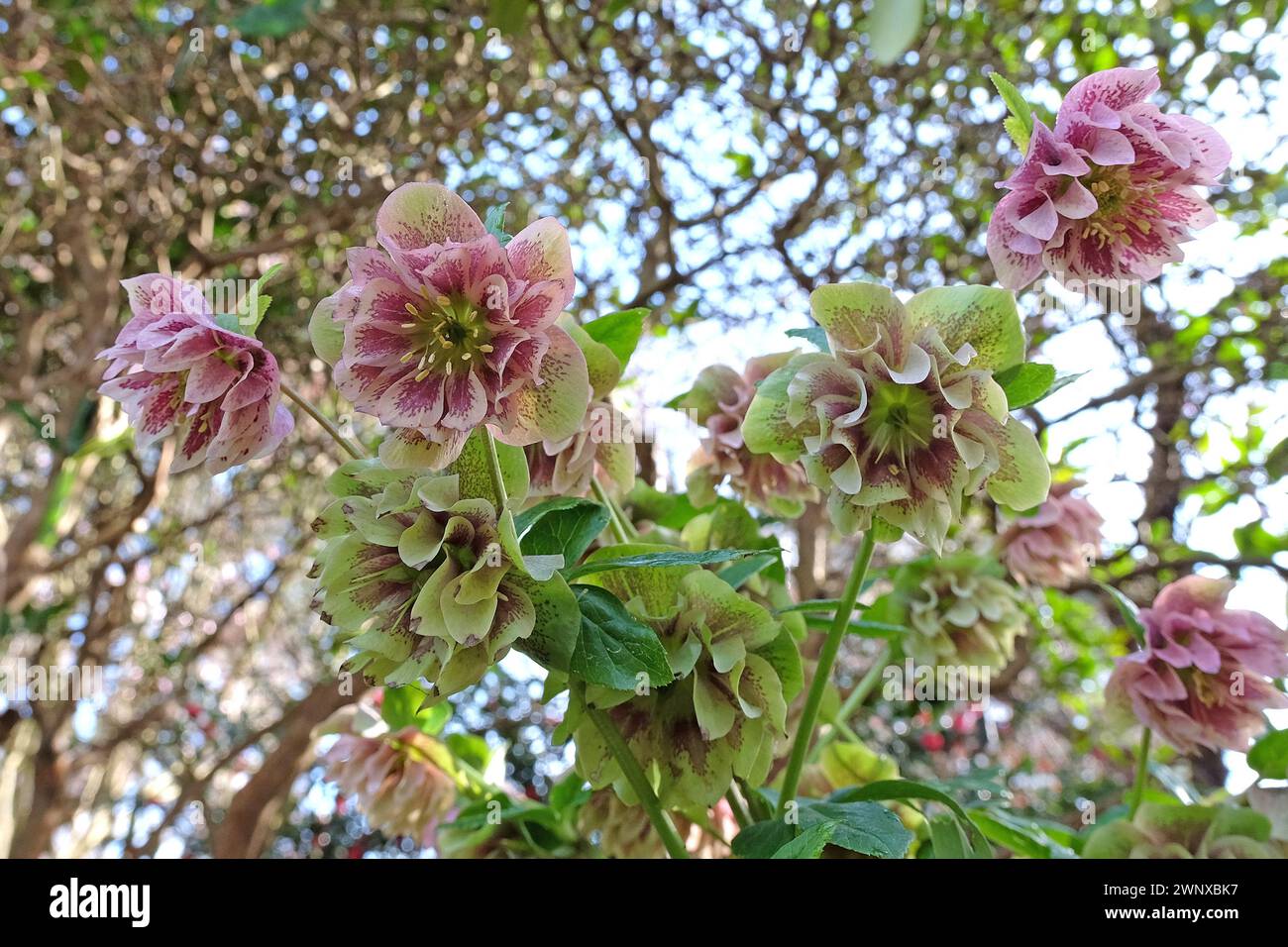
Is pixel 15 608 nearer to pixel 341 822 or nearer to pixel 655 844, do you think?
pixel 341 822

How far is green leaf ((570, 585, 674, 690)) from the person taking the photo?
357 millimetres

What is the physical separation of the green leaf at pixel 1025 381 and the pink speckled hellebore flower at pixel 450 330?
0.65 ft

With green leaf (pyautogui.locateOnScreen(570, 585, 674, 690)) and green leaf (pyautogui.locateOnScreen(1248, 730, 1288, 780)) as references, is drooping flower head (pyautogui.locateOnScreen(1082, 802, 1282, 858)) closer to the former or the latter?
green leaf (pyautogui.locateOnScreen(1248, 730, 1288, 780))

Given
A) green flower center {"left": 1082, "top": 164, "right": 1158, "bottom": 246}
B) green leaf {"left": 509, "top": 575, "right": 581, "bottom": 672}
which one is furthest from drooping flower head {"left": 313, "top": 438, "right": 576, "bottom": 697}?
green flower center {"left": 1082, "top": 164, "right": 1158, "bottom": 246}

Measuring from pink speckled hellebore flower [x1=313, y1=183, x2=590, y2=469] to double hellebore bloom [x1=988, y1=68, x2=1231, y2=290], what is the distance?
22 centimetres

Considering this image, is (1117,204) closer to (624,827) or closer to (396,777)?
(624,827)

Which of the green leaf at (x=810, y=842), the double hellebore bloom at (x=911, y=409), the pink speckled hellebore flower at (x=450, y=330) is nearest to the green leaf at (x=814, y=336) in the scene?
the double hellebore bloom at (x=911, y=409)

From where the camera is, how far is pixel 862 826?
1.32 ft

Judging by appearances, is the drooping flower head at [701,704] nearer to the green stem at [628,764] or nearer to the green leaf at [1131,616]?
the green stem at [628,764]

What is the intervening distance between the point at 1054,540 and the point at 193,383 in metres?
0.70

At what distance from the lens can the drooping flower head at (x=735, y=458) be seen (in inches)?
23.3

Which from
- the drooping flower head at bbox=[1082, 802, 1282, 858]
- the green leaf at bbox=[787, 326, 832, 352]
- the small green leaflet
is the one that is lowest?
the drooping flower head at bbox=[1082, 802, 1282, 858]

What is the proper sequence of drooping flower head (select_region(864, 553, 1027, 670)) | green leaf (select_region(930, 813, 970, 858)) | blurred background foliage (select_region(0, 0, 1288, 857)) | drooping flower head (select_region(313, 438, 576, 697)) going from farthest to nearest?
blurred background foliage (select_region(0, 0, 1288, 857)) < drooping flower head (select_region(864, 553, 1027, 670)) < green leaf (select_region(930, 813, 970, 858)) < drooping flower head (select_region(313, 438, 576, 697))

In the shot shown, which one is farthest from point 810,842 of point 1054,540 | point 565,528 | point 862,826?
point 1054,540
